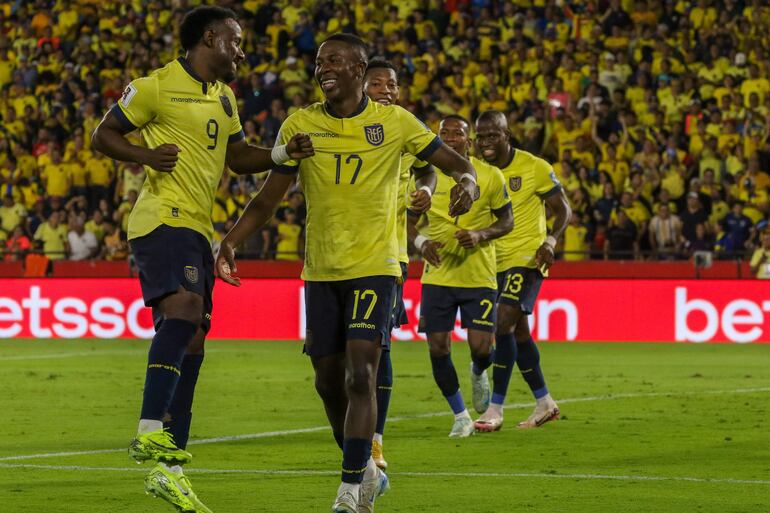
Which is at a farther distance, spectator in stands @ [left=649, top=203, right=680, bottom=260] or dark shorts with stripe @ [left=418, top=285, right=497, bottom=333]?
spectator in stands @ [left=649, top=203, right=680, bottom=260]

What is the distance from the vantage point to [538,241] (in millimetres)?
11977

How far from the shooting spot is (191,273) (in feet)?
24.1

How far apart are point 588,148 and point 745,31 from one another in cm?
399

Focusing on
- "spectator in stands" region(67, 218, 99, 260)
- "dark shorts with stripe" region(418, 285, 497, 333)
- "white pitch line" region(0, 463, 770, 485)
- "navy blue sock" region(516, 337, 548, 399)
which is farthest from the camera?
"spectator in stands" region(67, 218, 99, 260)

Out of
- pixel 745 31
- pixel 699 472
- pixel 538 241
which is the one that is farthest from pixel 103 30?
pixel 699 472

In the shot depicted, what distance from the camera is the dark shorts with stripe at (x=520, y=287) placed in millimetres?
11711

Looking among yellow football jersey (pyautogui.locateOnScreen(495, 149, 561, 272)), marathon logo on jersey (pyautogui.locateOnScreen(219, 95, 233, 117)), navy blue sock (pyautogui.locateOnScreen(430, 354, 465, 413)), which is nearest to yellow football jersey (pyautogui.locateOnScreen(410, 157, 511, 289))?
yellow football jersey (pyautogui.locateOnScreen(495, 149, 561, 272))

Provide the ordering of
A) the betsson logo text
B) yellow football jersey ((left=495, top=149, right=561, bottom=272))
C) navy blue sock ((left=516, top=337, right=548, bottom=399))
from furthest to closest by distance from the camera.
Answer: the betsson logo text, yellow football jersey ((left=495, top=149, right=561, bottom=272)), navy blue sock ((left=516, top=337, right=548, bottom=399))

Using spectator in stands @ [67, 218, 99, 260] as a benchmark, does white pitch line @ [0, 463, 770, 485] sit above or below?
below

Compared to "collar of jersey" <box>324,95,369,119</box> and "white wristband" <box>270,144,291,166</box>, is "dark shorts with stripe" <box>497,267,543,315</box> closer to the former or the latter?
"collar of jersey" <box>324,95,369,119</box>

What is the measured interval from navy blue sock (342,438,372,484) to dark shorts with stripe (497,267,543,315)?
4.94 m

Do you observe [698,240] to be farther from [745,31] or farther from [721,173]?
[745,31]

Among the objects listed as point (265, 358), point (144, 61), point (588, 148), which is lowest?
point (265, 358)

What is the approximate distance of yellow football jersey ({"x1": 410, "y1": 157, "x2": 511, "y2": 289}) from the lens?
444 inches
